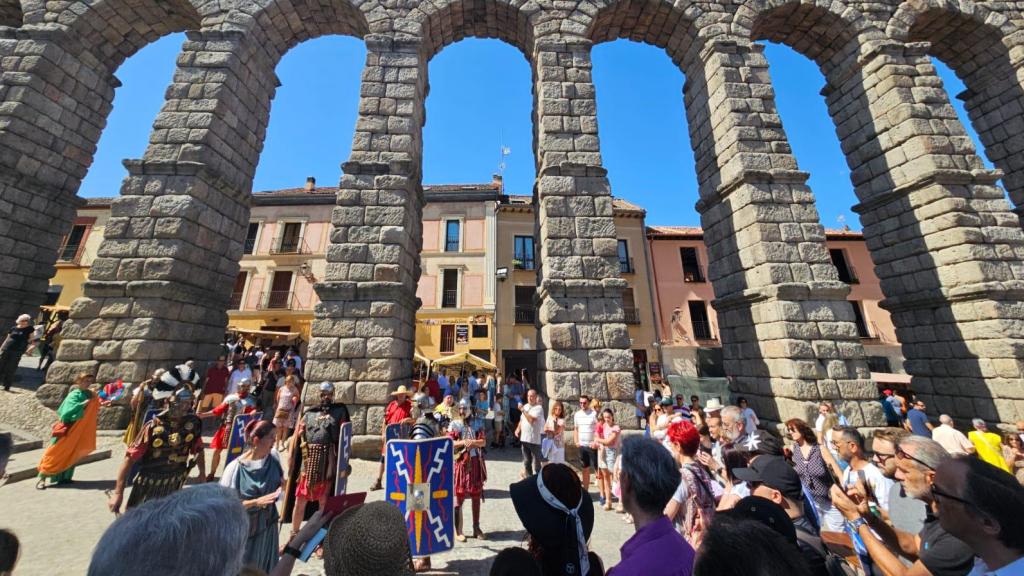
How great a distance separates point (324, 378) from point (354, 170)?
4.13 metres

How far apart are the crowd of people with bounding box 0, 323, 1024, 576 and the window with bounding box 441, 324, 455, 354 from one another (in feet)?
44.7

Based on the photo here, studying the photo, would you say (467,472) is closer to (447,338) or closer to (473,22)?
(473,22)

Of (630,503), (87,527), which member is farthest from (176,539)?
(87,527)

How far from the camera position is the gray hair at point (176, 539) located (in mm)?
998

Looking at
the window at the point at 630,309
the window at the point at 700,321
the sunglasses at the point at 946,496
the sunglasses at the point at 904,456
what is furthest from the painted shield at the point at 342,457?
the window at the point at 700,321

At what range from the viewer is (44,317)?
17484mm

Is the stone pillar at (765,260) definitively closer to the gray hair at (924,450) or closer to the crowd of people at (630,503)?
the crowd of people at (630,503)

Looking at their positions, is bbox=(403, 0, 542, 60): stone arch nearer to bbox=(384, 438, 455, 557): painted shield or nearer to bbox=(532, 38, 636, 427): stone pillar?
bbox=(532, 38, 636, 427): stone pillar

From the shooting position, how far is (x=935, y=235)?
7.71 m

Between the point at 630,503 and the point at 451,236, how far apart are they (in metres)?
19.8

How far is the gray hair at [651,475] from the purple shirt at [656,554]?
0.09 metres

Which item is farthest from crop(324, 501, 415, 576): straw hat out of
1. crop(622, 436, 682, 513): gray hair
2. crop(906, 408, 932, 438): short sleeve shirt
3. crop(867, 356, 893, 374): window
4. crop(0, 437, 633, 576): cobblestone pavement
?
crop(867, 356, 893, 374): window

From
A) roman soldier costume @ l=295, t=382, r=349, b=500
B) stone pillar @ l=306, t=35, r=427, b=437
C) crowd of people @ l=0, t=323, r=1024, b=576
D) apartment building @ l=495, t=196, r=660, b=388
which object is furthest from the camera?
apartment building @ l=495, t=196, r=660, b=388

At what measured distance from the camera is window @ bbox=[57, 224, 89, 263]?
64.6ft
